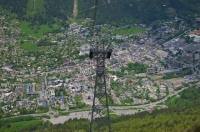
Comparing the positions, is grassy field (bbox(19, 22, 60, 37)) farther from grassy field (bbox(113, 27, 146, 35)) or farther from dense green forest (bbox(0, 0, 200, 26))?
grassy field (bbox(113, 27, 146, 35))

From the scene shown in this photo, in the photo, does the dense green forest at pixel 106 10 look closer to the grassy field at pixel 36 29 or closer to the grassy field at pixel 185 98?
the grassy field at pixel 36 29

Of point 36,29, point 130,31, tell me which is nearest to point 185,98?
point 130,31

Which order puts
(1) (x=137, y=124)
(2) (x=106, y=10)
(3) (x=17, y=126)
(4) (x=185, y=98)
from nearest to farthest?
Result: (1) (x=137, y=124) → (3) (x=17, y=126) → (4) (x=185, y=98) → (2) (x=106, y=10)

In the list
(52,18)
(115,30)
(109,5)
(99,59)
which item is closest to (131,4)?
(109,5)

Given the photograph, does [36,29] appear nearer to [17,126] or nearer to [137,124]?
[17,126]

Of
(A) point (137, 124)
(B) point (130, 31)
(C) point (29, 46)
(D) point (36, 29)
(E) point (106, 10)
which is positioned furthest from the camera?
(E) point (106, 10)

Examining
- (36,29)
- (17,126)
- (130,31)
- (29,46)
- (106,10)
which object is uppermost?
(106,10)

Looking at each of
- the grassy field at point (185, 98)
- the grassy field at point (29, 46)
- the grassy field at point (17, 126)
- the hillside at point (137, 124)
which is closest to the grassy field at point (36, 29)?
the grassy field at point (29, 46)
